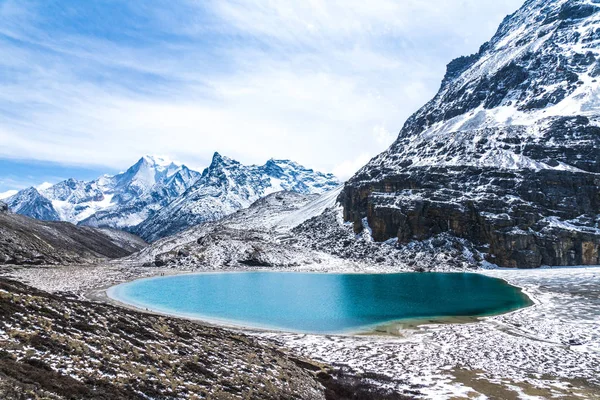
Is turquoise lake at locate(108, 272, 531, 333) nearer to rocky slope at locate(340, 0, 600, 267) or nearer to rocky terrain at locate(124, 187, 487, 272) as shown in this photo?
rocky terrain at locate(124, 187, 487, 272)

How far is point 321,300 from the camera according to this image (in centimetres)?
6444

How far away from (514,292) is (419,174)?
89881mm

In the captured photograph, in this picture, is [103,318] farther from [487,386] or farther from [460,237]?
[460,237]

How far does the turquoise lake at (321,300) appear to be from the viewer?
49.5 meters

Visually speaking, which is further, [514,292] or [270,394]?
[514,292]

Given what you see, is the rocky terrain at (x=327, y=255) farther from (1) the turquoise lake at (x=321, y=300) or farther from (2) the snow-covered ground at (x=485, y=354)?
(2) the snow-covered ground at (x=485, y=354)

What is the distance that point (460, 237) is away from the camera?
13538cm

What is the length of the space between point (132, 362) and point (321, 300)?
45619 millimetres

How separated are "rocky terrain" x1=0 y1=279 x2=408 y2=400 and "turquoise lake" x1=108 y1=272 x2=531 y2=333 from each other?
16.1m

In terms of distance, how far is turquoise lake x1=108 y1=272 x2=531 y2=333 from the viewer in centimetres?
4947

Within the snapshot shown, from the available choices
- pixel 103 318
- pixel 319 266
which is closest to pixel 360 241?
pixel 319 266

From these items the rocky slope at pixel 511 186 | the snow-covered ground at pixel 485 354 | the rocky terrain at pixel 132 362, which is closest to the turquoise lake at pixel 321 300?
the snow-covered ground at pixel 485 354

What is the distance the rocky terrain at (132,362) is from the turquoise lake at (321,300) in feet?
52.9

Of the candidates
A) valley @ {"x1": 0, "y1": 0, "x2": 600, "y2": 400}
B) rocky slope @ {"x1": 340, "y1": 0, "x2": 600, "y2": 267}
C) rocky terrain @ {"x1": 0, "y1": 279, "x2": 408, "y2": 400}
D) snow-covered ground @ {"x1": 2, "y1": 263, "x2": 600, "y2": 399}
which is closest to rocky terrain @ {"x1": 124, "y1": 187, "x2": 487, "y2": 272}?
valley @ {"x1": 0, "y1": 0, "x2": 600, "y2": 400}
